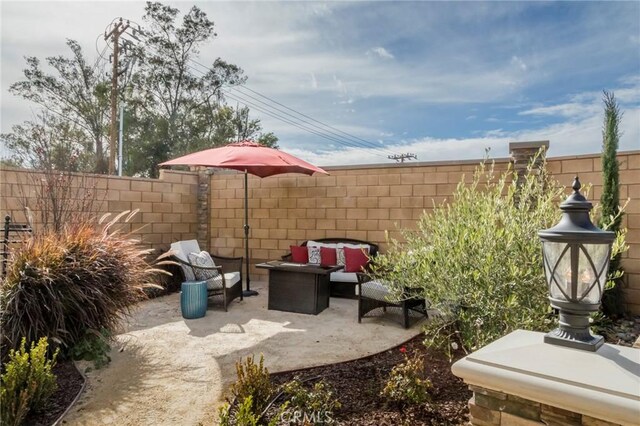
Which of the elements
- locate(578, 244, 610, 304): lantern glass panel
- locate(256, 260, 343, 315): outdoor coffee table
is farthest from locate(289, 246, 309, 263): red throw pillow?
locate(578, 244, 610, 304): lantern glass panel

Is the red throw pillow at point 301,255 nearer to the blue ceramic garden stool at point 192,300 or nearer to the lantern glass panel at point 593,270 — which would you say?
the blue ceramic garden stool at point 192,300

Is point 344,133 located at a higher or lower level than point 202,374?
higher

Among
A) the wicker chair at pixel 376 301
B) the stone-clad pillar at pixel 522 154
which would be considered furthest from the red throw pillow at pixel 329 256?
the stone-clad pillar at pixel 522 154

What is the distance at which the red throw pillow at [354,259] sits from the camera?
6.16m

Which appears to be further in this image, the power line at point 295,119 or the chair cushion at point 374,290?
the power line at point 295,119

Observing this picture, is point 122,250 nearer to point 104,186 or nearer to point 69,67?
point 104,186

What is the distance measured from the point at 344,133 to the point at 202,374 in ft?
61.7

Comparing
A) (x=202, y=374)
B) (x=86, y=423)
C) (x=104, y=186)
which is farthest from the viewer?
(x=104, y=186)

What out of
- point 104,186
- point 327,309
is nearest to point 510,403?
point 327,309

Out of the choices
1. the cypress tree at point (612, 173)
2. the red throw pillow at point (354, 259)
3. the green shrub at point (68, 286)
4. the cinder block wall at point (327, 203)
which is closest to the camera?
the green shrub at point (68, 286)

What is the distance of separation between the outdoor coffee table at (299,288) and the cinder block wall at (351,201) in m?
1.61

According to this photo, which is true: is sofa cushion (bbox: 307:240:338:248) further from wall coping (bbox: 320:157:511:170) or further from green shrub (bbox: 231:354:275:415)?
green shrub (bbox: 231:354:275:415)

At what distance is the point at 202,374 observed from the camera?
329cm

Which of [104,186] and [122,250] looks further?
[104,186]
